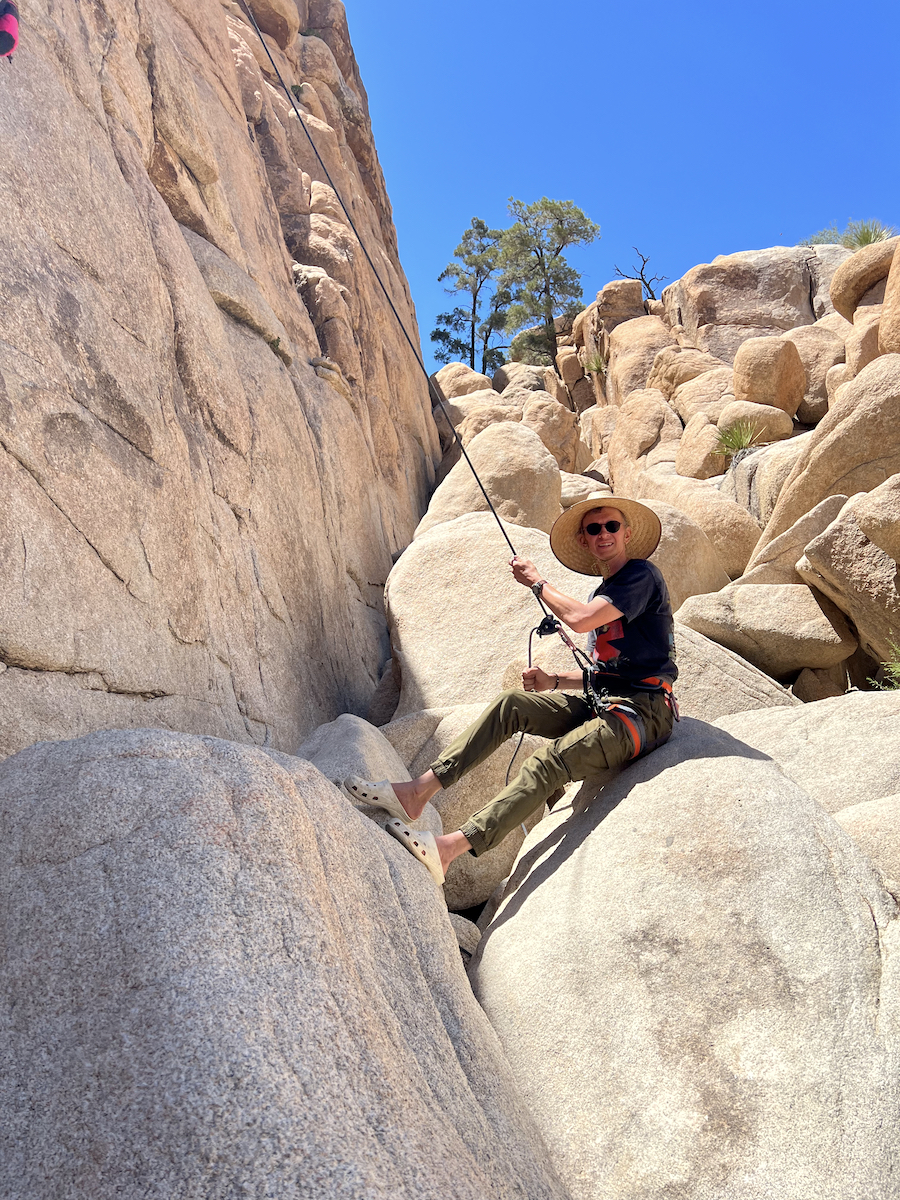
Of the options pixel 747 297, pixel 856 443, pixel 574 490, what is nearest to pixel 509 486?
pixel 574 490

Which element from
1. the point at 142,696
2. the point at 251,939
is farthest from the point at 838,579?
the point at 251,939

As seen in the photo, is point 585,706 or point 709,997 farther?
point 585,706

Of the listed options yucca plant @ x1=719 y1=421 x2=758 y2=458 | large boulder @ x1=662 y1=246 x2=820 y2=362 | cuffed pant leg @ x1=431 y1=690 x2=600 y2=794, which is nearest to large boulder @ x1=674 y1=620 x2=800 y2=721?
cuffed pant leg @ x1=431 y1=690 x2=600 y2=794

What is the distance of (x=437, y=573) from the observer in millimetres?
8039

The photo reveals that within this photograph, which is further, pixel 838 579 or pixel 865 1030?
pixel 838 579

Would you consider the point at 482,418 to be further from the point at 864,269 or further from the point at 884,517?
the point at 884,517

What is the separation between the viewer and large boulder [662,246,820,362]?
22.1 meters

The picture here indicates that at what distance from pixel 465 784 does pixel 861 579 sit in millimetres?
4102

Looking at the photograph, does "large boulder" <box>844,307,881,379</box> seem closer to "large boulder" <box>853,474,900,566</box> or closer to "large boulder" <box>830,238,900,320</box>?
"large boulder" <box>830,238,900,320</box>

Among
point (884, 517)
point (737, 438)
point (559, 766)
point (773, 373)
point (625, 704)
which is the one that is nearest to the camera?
point (559, 766)

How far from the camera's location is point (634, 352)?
22859mm

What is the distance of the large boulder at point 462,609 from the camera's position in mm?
7152

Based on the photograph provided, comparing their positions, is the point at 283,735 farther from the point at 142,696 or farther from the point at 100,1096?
the point at 100,1096

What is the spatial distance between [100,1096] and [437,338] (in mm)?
32042
